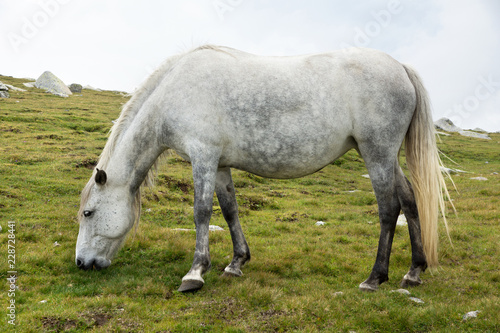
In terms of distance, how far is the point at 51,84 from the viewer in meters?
62.4

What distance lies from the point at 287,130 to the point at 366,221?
7.93 m

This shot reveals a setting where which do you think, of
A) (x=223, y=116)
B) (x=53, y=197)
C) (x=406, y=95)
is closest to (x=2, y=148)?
(x=53, y=197)

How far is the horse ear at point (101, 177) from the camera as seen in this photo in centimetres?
616

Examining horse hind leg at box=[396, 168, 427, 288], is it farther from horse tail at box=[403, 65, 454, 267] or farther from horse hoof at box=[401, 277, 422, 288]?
horse tail at box=[403, 65, 454, 267]

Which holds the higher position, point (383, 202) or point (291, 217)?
point (383, 202)

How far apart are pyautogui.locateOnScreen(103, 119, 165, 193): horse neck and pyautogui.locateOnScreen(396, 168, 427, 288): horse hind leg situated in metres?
4.21

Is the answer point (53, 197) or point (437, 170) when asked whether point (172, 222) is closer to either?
point (53, 197)

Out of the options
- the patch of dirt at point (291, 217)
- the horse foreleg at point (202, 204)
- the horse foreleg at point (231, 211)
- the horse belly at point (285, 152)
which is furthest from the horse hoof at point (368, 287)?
the patch of dirt at point (291, 217)

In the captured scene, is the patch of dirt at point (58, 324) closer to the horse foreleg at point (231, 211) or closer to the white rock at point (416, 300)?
the horse foreleg at point (231, 211)

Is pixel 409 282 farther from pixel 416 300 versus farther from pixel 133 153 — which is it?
pixel 133 153

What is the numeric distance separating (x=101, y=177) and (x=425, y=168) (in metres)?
5.49

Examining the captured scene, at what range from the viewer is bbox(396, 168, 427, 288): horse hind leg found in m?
6.30

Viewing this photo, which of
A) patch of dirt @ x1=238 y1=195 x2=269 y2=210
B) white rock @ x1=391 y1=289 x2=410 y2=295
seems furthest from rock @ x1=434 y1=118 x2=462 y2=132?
white rock @ x1=391 y1=289 x2=410 y2=295

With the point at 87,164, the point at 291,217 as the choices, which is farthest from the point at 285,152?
the point at 87,164
